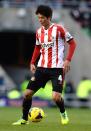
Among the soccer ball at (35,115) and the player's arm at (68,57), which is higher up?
the player's arm at (68,57)

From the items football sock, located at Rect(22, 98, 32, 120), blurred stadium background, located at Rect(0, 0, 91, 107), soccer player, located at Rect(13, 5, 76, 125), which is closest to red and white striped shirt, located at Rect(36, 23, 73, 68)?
soccer player, located at Rect(13, 5, 76, 125)

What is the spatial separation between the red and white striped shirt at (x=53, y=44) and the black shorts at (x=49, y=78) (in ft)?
0.32

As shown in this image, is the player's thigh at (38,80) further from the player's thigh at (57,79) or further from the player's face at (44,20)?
the player's face at (44,20)

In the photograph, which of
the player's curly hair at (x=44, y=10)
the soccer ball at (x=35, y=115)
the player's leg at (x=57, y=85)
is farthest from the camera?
the soccer ball at (x=35, y=115)

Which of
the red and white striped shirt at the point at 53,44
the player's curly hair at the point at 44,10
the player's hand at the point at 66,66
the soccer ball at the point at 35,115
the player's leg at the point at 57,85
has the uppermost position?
the player's curly hair at the point at 44,10

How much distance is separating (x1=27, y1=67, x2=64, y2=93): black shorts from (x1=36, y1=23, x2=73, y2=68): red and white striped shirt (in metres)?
0.10

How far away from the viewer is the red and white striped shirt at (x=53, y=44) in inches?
540

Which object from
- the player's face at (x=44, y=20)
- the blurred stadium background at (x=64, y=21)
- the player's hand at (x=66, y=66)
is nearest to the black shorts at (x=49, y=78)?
the player's hand at (x=66, y=66)

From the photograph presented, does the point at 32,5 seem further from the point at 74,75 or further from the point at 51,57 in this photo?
the point at 51,57

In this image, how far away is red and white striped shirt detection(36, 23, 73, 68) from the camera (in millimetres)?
13727

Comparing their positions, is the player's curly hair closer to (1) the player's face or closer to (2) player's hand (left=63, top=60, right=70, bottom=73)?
(1) the player's face

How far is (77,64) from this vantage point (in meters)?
34.8

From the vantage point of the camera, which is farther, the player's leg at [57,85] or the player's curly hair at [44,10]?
the player's leg at [57,85]

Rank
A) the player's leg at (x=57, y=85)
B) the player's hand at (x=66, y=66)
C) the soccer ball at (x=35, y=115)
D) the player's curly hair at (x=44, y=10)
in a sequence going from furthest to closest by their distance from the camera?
the soccer ball at (x=35, y=115), the player's leg at (x=57, y=85), the player's hand at (x=66, y=66), the player's curly hair at (x=44, y=10)
